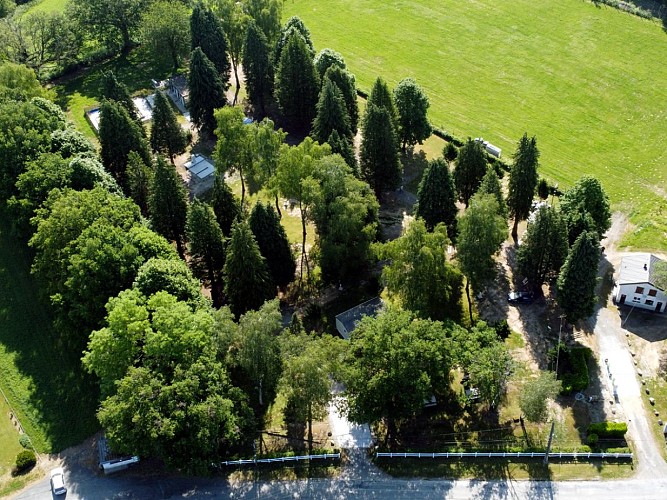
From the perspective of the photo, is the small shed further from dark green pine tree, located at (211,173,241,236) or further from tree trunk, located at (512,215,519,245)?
tree trunk, located at (512,215,519,245)

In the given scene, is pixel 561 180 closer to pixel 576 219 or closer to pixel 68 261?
pixel 576 219

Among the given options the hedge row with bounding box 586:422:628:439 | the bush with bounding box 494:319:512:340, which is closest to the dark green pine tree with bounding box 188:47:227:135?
the bush with bounding box 494:319:512:340

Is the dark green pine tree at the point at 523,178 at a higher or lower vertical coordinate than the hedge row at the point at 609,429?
higher

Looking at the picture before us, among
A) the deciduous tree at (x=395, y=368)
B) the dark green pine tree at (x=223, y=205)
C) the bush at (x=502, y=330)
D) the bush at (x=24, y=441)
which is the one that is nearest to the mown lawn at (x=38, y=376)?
the bush at (x=24, y=441)

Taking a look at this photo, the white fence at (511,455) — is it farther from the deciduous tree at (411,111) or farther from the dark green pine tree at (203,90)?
the dark green pine tree at (203,90)

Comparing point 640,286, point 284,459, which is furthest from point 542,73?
point 284,459

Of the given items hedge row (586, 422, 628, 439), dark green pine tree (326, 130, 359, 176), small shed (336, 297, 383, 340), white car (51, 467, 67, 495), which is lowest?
white car (51, 467, 67, 495)
